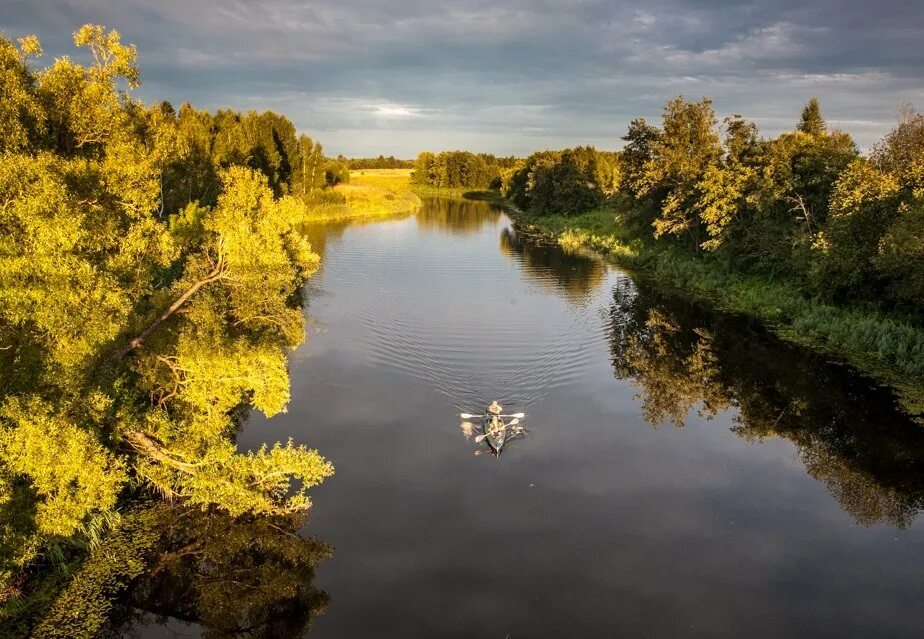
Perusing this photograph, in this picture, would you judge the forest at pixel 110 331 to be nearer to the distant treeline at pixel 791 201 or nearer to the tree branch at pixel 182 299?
the tree branch at pixel 182 299

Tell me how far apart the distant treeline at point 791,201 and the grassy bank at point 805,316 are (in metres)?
1.19

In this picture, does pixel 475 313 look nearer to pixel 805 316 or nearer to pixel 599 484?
pixel 805 316

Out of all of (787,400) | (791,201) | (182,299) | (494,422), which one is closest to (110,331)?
(182,299)

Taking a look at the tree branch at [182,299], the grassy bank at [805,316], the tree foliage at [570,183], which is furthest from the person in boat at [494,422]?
the tree foliage at [570,183]

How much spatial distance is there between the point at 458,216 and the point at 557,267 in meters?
59.5

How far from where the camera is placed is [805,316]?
1545 inches

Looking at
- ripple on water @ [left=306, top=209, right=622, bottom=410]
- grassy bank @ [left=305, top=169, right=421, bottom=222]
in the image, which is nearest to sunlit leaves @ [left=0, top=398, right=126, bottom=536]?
ripple on water @ [left=306, top=209, right=622, bottom=410]

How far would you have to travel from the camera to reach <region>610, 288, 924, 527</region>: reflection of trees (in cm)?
2241

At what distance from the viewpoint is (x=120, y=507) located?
63.7ft

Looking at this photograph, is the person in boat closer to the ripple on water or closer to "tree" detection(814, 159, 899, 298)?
the ripple on water

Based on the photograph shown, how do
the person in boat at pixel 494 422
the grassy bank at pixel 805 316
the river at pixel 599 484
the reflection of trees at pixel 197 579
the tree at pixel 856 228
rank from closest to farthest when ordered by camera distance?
the reflection of trees at pixel 197 579, the river at pixel 599 484, the person in boat at pixel 494 422, the grassy bank at pixel 805 316, the tree at pixel 856 228

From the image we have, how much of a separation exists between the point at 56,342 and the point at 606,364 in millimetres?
26819

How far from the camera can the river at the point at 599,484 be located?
16109 millimetres

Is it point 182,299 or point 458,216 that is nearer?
point 182,299
